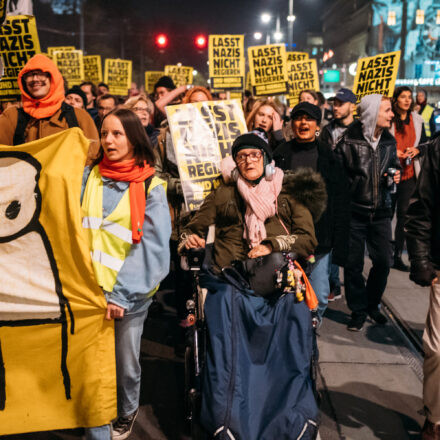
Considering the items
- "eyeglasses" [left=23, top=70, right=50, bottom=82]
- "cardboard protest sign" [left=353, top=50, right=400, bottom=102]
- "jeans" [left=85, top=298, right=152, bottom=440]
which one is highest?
"cardboard protest sign" [left=353, top=50, right=400, bottom=102]

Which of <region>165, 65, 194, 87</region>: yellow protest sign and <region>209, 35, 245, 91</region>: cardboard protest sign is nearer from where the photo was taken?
<region>209, 35, 245, 91</region>: cardboard protest sign

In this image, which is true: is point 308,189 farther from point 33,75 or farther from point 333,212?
point 33,75

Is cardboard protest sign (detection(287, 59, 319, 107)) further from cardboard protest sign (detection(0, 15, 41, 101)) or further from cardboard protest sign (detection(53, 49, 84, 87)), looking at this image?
cardboard protest sign (detection(0, 15, 41, 101))

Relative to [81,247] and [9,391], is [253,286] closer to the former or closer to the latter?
[81,247]

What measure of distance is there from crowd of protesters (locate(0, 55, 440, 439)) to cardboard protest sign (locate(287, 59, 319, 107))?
5565 mm

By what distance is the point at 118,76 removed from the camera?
1416 centimetres

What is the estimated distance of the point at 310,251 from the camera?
3.67 meters

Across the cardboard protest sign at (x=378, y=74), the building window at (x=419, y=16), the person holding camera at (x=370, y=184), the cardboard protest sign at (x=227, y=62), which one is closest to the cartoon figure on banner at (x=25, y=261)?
the person holding camera at (x=370, y=184)

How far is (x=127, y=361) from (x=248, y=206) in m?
1.35

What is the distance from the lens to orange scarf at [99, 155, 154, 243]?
3.04 m

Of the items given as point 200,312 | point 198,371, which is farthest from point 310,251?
point 198,371

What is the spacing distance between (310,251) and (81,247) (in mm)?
1612

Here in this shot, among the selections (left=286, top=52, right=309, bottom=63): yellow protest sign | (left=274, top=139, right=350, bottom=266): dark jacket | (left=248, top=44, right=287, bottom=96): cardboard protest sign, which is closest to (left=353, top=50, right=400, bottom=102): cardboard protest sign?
(left=248, top=44, right=287, bottom=96): cardboard protest sign

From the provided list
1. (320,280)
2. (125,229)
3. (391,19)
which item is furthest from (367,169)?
(391,19)
